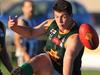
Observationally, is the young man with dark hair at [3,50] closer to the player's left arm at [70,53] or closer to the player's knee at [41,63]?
the player's knee at [41,63]

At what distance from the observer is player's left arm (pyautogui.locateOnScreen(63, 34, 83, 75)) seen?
267 inches

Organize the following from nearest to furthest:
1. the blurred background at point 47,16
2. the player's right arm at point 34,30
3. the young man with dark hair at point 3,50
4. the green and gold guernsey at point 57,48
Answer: the green and gold guernsey at point 57,48
the player's right arm at point 34,30
the young man with dark hair at point 3,50
the blurred background at point 47,16

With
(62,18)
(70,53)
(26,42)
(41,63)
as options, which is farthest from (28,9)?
(70,53)

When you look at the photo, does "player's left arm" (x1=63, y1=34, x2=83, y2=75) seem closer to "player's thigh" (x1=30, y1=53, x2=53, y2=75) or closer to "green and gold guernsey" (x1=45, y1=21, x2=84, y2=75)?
"green and gold guernsey" (x1=45, y1=21, x2=84, y2=75)

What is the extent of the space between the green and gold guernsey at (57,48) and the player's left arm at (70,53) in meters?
0.13

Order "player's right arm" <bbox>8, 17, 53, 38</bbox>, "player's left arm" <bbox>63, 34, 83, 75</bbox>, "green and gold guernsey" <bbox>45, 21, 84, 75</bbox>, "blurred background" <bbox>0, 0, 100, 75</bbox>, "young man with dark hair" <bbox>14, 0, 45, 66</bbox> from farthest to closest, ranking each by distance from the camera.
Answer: "blurred background" <bbox>0, 0, 100, 75</bbox>
"young man with dark hair" <bbox>14, 0, 45, 66</bbox>
"player's right arm" <bbox>8, 17, 53, 38</bbox>
"green and gold guernsey" <bbox>45, 21, 84, 75</bbox>
"player's left arm" <bbox>63, 34, 83, 75</bbox>

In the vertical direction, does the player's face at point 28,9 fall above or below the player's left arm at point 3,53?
below

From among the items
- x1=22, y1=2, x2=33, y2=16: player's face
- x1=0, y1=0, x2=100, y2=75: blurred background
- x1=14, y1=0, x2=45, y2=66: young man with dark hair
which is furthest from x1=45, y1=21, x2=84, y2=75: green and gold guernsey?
x1=0, y1=0, x2=100, y2=75: blurred background

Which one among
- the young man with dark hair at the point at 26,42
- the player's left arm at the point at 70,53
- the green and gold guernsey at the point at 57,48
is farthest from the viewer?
the young man with dark hair at the point at 26,42

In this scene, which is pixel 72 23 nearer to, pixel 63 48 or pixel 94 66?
pixel 63 48

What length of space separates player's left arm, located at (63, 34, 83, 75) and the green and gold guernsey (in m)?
0.13

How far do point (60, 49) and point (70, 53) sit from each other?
9.8 inches

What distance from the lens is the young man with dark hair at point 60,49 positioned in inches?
268

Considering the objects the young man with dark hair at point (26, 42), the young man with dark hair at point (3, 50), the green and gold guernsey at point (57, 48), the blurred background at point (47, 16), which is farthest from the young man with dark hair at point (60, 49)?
the blurred background at point (47, 16)
